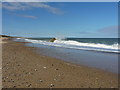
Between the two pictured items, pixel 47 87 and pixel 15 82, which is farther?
pixel 15 82

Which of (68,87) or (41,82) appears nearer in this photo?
(68,87)

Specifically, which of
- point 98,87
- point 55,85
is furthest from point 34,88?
point 98,87

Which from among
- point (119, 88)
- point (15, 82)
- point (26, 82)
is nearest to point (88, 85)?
point (119, 88)

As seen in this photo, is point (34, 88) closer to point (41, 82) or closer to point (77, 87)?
point (41, 82)

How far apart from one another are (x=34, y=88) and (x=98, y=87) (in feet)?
5.77

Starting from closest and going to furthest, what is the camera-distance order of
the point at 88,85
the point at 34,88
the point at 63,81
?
1. the point at 34,88
2. the point at 88,85
3. the point at 63,81

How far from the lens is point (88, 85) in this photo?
10.6 feet

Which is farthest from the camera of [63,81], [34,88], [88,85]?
[63,81]

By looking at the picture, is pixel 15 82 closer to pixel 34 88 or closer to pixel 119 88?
pixel 34 88

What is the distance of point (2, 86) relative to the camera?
3016mm

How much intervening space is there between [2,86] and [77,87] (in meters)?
2.03

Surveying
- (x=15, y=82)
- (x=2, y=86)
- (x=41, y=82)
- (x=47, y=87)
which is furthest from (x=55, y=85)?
(x=2, y=86)

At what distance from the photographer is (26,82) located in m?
3.30

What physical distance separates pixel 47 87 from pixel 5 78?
147cm
